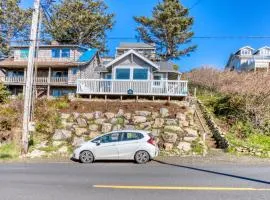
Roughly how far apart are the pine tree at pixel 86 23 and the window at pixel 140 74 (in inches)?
922

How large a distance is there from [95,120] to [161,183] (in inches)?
611

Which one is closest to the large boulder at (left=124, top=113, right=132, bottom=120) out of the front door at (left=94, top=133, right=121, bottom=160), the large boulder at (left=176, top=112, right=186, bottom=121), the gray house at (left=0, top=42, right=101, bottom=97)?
the large boulder at (left=176, top=112, right=186, bottom=121)

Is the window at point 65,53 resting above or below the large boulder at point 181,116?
above

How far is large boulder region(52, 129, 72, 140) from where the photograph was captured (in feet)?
79.4

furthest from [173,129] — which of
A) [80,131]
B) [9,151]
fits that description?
[9,151]

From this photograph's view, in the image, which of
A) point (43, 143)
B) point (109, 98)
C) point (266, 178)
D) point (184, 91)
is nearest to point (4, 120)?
point (43, 143)

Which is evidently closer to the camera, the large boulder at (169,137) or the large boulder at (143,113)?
the large boulder at (169,137)

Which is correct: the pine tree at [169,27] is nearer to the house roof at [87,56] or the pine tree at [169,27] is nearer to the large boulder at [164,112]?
the house roof at [87,56]

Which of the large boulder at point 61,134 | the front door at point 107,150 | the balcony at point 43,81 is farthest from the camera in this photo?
the balcony at point 43,81

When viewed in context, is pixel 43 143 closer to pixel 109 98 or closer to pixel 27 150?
pixel 27 150

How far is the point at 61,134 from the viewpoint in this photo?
963 inches

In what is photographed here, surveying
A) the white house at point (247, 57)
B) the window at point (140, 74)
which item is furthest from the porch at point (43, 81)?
the white house at point (247, 57)

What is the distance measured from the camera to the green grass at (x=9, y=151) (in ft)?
68.0

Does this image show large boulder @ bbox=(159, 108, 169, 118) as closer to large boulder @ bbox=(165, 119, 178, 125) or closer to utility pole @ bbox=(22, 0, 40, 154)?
large boulder @ bbox=(165, 119, 178, 125)
